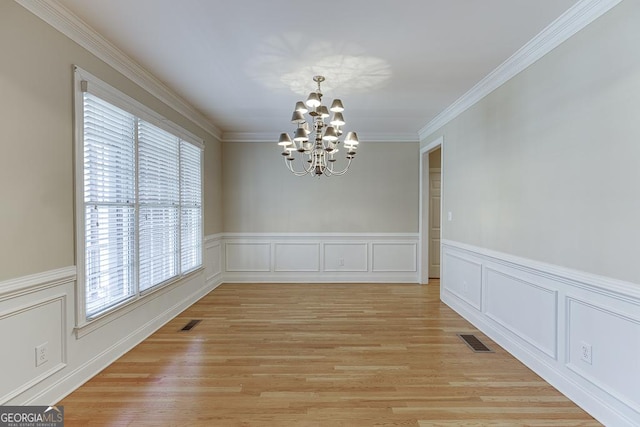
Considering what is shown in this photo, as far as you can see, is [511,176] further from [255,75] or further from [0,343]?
[0,343]

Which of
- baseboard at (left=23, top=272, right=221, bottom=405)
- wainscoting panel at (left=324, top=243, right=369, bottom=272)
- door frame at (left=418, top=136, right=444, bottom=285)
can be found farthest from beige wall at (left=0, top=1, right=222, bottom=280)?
door frame at (left=418, top=136, right=444, bottom=285)

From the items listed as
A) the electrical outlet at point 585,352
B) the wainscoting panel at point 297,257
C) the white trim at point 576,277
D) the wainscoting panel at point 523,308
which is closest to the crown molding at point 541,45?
the white trim at point 576,277

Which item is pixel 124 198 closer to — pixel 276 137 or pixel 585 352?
pixel 276 137

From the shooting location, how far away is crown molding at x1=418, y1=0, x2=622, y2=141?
209 centimetres

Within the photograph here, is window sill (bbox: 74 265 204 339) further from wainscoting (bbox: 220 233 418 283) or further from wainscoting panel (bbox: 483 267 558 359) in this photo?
wainscoting panel (bbox: 483 267 558 359)

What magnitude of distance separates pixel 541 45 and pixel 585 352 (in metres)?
2.30

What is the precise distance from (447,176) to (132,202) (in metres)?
3.92

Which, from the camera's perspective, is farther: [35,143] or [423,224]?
[423,224]

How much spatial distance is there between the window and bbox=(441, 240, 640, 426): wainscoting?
359 centimetres

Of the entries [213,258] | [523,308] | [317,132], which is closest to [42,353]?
[317,132]

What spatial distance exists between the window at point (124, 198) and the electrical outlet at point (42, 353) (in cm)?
35

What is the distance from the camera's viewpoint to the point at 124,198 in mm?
2982

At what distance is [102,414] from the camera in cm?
211

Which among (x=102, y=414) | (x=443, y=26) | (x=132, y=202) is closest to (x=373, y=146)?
→ (x=443, y=26)
